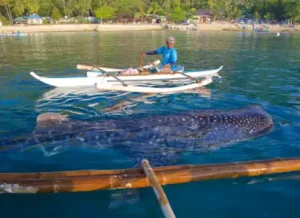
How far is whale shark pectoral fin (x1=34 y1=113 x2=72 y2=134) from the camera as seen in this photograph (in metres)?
7.49

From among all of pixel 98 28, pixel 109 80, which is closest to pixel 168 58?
pixel 109 80

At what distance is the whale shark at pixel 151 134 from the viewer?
23.7 ft

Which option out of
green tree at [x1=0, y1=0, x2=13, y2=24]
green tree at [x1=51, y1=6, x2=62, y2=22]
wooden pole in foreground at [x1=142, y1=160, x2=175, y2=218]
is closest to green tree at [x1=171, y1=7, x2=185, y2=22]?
green tree at [x1=51, y1=6, x2=62, y2=22]

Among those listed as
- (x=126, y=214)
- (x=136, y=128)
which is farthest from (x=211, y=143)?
(x=126, y=214)

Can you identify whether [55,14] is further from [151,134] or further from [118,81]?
[151,134]

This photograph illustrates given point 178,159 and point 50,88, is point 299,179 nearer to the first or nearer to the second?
point 178,159

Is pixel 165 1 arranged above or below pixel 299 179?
above

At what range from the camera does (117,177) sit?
204 inches

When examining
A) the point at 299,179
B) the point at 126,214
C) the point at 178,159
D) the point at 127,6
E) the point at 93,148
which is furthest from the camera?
the point at 127,6

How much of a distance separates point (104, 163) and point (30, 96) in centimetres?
760

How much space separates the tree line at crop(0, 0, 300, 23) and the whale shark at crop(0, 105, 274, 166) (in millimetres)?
89932

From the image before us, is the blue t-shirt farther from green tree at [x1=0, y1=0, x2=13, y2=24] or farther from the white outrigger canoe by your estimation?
green tree at [x1=0, y1=0, x2=13, y2=24]

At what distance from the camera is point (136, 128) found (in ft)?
26.1

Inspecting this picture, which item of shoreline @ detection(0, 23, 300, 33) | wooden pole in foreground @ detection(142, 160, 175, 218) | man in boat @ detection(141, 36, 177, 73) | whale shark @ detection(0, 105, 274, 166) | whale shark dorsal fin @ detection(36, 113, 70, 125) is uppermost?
shoreline @ detection(0, 23, 300, 33)
